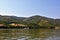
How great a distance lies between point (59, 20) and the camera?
162500 millimetres

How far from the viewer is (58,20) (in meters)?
163

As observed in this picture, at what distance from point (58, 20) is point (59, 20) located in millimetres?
1195
